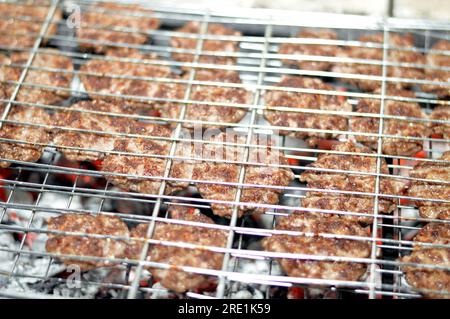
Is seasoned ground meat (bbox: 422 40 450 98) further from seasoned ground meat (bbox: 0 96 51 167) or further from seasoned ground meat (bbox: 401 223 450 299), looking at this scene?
seasoned ground meat (bbox: 0 96 51 167)

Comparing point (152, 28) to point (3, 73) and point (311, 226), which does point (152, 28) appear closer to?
point (3, 73)

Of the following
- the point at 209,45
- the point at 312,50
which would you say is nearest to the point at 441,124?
the point at 312,50

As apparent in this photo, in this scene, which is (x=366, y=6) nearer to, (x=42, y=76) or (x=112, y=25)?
(x=112, y=25)

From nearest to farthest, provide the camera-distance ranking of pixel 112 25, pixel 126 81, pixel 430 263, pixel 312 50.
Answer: pixel 430 263 < pixel 126 81 < pixel 312 50 < pixel 112 25

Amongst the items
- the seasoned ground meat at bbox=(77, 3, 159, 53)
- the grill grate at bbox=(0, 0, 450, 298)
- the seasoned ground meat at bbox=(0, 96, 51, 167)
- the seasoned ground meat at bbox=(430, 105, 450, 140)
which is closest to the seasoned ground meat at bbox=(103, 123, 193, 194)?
the grill grate at bbox=(0, 0, 450, 298)

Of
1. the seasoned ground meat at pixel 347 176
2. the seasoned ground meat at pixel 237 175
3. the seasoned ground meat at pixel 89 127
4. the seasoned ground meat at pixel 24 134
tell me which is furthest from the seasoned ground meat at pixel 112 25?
the seasoned ground meat at pixel 347 176

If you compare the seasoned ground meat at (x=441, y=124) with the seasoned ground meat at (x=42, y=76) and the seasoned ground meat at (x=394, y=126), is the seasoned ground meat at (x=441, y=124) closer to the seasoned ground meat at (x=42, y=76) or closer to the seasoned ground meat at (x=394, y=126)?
the seasoned ground meat at (x=394, y=126)
